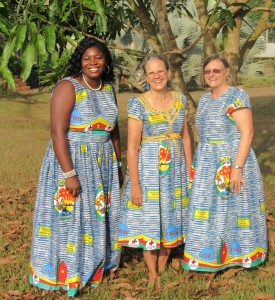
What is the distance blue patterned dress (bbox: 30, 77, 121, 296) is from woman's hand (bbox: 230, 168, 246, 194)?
83 centimetres

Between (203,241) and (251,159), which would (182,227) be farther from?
(251,159)

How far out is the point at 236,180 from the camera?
12.9 feet

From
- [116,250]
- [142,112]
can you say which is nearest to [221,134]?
[142,112]

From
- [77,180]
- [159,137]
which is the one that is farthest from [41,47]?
[159,137]

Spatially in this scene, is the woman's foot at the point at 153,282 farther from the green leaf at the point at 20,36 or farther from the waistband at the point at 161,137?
the green leaf at the point at 20,36

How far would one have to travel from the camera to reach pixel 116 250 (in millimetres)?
4207

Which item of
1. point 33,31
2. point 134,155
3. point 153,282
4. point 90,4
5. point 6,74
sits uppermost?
point 90,4

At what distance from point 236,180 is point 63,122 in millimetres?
1209

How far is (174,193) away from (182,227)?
27 cm

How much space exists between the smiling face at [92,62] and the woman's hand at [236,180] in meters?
1.11

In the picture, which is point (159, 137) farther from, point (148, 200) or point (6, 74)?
point (6, 74)

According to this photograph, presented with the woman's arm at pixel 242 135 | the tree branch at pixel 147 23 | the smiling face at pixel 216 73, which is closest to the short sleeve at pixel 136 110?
the smiling face at pixel 216 73

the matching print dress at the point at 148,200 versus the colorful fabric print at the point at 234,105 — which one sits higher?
the colorful fabric print at the point at 234,105

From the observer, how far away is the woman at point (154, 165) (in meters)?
3.91
